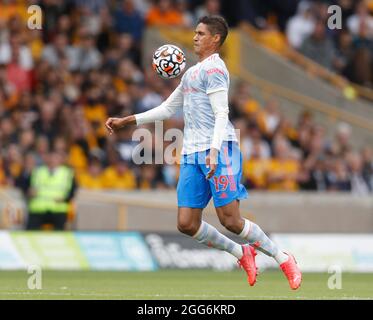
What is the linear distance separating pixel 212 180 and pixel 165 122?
1055 centimetres

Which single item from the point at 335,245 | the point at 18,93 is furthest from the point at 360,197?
the point at 18,93

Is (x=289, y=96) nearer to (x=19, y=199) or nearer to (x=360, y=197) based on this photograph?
(x=360, y=197)

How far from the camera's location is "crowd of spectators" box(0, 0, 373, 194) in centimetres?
2272

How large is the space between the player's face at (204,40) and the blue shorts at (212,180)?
3.07ft

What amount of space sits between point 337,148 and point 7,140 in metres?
6.45

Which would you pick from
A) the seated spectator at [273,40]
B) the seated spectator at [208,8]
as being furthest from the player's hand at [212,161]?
→ the seated spectator at [273,40]

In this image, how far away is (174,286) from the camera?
15352 mm

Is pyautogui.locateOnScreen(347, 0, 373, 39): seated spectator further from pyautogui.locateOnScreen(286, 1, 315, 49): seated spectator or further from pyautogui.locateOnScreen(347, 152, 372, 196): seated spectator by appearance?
pyautogui.locateOnScreen(347, 152, 372, 196): seated spectator

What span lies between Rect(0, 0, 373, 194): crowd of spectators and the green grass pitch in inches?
155

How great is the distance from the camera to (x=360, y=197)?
23.4 meters

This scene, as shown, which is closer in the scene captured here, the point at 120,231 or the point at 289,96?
the point at 120,231

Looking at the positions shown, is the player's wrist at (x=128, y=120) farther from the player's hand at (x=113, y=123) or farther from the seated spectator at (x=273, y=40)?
the seated spectator at (x=273, y=40)

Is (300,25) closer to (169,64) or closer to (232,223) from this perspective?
(169,64)

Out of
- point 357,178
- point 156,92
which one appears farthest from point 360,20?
point 156,92
